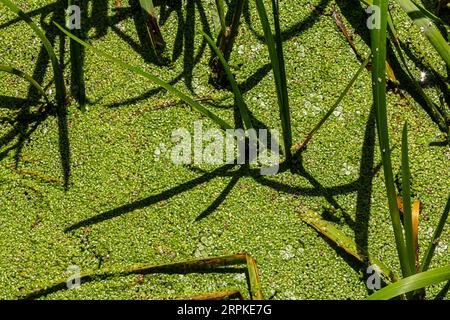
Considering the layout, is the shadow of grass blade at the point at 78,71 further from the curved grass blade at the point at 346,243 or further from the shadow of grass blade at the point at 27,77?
the curved grass blade at the point at 346,243

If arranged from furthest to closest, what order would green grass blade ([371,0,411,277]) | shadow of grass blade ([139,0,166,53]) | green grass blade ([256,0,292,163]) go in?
shadow of grass blade ([139,0,166,53])
green grass blade ([256,0,292,163])
green grass blade ([371,0,411,277])

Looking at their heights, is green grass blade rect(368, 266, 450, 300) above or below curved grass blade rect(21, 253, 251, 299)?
below

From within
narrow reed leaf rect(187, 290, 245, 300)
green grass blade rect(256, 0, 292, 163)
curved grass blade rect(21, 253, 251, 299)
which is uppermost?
green grass blade rect(256, 0, 292, 163)

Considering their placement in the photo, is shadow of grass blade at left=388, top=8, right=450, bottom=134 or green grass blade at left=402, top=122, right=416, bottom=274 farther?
shadow of grass blade at left=388, top=8, right=450, bottom=134

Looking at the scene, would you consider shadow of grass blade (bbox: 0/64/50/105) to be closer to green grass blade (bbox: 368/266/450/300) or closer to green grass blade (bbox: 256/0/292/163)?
green grass blade (bbox: 256/0/292/163)

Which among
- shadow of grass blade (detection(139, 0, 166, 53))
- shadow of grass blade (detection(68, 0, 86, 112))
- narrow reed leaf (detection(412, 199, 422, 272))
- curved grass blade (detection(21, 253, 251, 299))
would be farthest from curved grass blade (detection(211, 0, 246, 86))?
narrow reed leaf (detection(412, 199, 422, 272))
